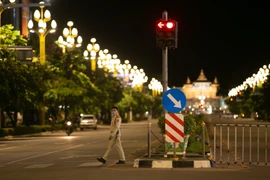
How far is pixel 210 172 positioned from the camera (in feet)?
59.1

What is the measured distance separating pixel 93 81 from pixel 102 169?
62.9 m

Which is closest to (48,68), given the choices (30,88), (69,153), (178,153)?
(30,88)

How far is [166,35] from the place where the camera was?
72.1ft

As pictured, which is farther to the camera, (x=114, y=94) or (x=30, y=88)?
(x=114, y=94)

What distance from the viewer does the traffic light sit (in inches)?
864

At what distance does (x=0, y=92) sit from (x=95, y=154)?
18.3m

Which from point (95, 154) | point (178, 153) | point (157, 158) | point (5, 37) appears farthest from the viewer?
point (5, 37)

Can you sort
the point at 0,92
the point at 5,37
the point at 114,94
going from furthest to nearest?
1. the point at 114,94
2. the point at 5,37
3. the point at 0,92

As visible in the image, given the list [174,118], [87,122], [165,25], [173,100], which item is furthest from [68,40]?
[174,118]

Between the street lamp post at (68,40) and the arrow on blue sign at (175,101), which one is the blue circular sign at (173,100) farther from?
the street lamp post at (68,40)

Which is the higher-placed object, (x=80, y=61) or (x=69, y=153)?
(x=80, y=61)

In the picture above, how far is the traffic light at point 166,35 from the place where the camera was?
21.9 meters

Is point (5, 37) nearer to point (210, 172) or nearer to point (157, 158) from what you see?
point (157, 158)

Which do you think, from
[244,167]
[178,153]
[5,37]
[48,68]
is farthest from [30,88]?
[244,167]
